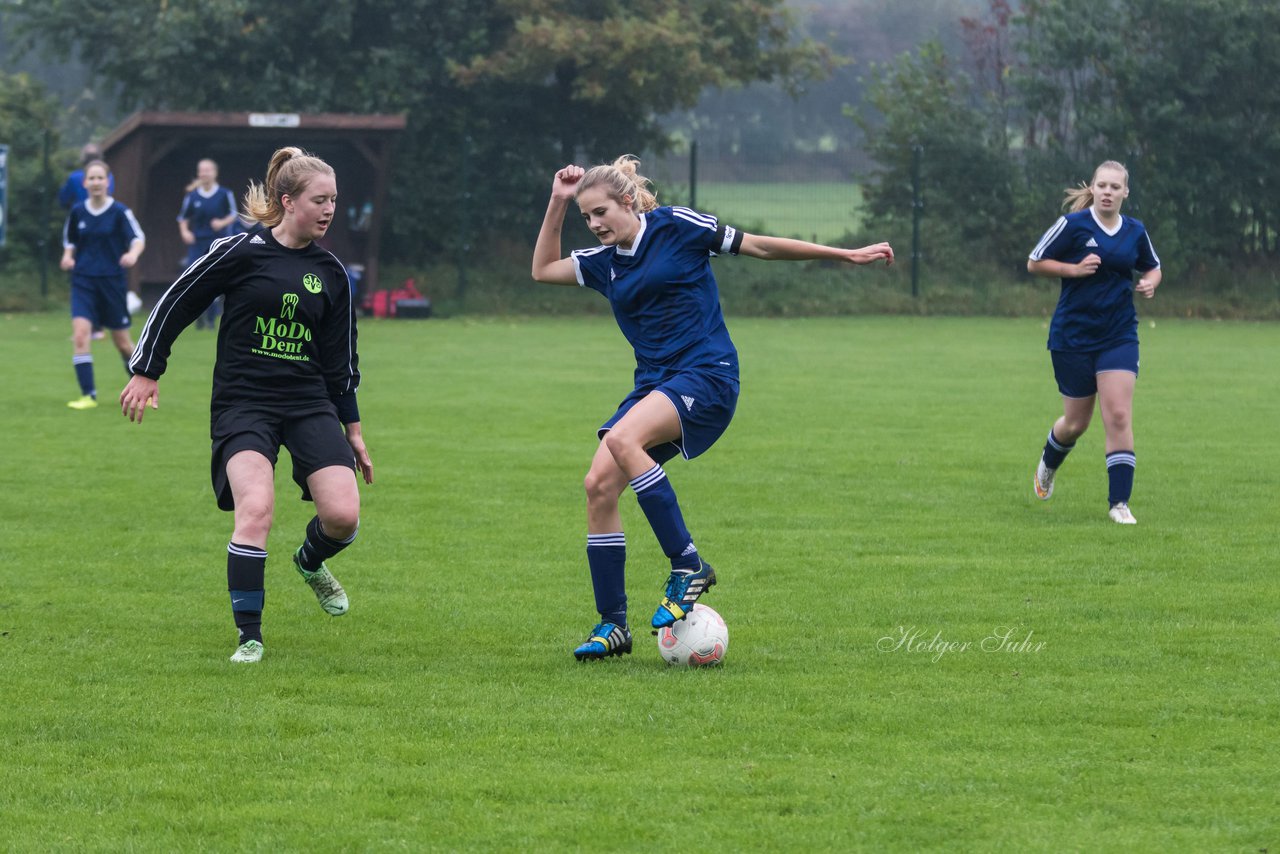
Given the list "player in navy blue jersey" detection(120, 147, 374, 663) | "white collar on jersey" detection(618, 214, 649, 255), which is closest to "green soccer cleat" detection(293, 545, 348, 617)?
"player in navy blue jersey" detection(120, 147, 374, 663)

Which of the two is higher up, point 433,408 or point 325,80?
point 325,80

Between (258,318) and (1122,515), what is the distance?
190 inches

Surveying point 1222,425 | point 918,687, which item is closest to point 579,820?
point 918,687

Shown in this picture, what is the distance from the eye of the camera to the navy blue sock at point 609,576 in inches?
238

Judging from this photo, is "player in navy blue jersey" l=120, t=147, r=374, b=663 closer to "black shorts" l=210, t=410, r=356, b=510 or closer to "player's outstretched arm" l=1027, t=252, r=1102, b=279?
"black shorts" l=210, t=410, r=356, b=510

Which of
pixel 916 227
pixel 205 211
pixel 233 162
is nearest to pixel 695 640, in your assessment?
pixel 205 211

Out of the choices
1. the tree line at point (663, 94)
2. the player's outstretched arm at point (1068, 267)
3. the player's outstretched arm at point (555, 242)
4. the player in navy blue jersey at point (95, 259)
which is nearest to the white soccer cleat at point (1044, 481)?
the player's outstretched arm at point (1068, 267)

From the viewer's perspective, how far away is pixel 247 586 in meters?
5.99

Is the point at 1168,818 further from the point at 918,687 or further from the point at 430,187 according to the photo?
the point at 430,187

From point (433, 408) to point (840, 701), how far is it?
30.4 feet

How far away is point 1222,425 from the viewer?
1308 centimetres

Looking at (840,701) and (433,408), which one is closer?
(840,701)

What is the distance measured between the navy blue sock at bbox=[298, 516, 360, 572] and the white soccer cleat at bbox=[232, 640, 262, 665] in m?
0.50

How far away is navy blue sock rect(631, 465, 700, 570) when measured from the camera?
5867 millimetres
